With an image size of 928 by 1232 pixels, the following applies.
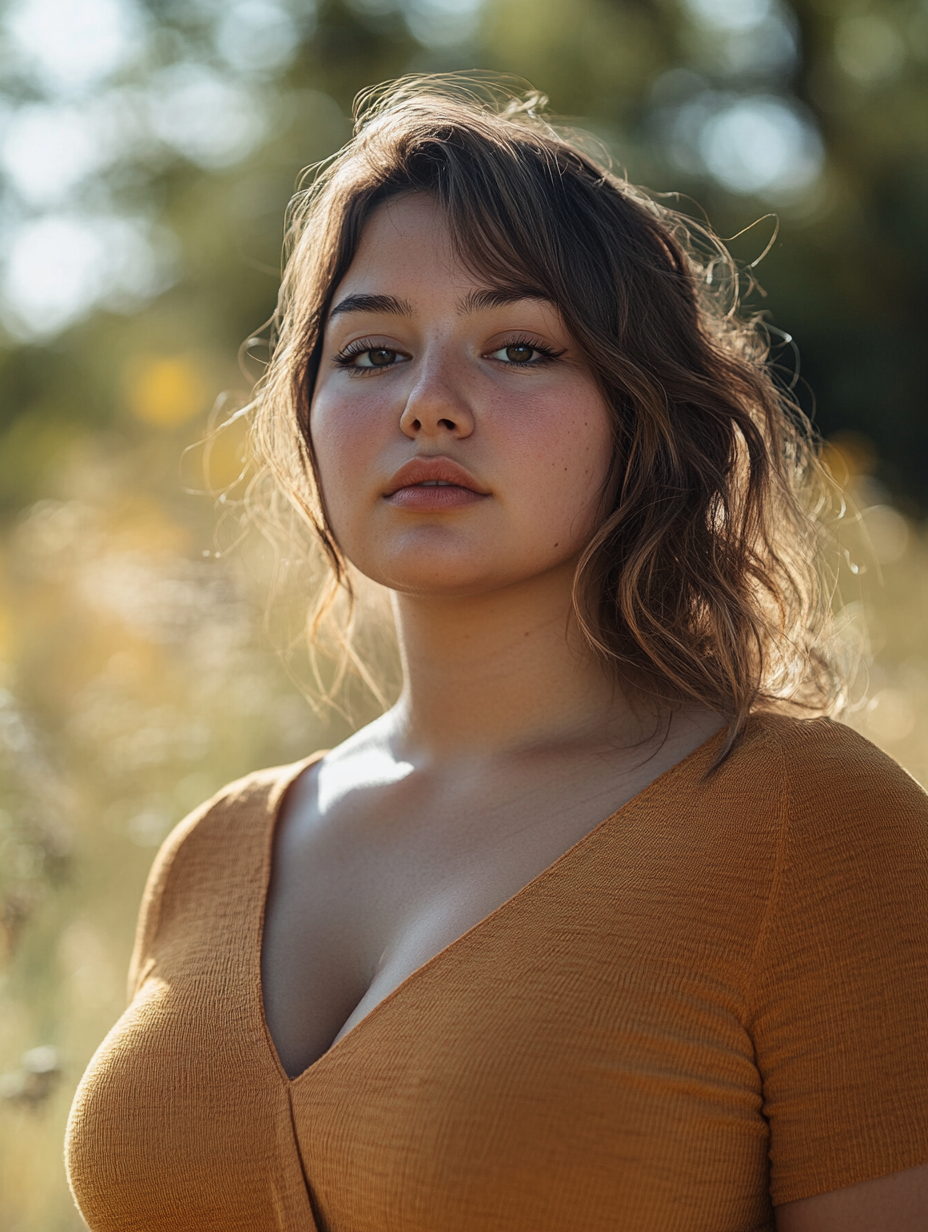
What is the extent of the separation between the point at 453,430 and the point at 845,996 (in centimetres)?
75

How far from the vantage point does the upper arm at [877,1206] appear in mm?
1033

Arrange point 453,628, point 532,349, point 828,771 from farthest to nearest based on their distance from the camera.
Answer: point 453,628, point 532,349, point 828,771

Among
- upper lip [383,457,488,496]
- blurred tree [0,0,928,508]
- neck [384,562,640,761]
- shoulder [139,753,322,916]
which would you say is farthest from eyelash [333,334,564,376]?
blurred tree [0,0,928,508]

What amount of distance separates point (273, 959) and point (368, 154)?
1073 mm

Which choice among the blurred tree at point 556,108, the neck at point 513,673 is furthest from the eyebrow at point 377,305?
the blurred tree at point 556,108

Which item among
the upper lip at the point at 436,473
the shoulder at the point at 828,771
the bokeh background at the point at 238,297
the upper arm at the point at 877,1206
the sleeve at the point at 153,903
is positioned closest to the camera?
the upper arm at the point at 877,1206

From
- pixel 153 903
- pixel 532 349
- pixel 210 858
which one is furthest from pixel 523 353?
pixel 153 903

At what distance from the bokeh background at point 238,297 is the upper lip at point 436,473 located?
4.36ft

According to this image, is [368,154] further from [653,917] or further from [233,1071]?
[233,1071]

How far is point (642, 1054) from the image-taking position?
108 centimetres

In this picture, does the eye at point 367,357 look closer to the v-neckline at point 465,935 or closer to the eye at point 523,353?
the eye at point 523,353

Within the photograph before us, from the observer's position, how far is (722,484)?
154 centimetres

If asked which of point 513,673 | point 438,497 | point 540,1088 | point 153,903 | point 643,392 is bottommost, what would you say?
point 153,903

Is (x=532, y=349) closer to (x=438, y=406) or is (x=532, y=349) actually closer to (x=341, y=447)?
(x=438, y=406)
